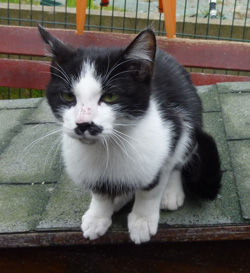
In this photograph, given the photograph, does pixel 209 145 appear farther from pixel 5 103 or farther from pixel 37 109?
pixel 5 103

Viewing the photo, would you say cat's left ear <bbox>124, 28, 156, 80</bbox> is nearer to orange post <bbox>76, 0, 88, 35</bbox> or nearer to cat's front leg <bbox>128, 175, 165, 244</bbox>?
cat's front leg <bbox>128, 175, 165, 244</bbox>

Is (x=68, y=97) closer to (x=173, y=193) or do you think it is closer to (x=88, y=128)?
(x=88, y=128)

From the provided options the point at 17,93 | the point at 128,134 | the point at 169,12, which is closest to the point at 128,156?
the point at 128,134

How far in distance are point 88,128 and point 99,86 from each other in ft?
0.43

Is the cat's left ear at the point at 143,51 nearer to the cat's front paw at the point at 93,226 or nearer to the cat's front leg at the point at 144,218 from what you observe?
the cat's front leg at the point at 144,218

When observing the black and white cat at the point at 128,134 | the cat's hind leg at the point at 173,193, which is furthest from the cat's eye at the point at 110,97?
the cat's hind leg at the point at 173,193

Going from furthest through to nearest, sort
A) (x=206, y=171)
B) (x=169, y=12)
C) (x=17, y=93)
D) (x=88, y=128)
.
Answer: (x=17, y=93) → (x=169, y=12) → (x=206, y=171) → (x=88, y=128)

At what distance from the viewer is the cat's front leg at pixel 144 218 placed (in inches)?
55.6

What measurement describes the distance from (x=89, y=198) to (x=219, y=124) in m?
0.78

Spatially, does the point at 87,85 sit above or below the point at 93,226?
above

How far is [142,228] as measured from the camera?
141cm

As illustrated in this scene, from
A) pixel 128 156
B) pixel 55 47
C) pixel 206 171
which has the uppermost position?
pixel 55 47

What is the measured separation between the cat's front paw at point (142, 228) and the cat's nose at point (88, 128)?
409mm

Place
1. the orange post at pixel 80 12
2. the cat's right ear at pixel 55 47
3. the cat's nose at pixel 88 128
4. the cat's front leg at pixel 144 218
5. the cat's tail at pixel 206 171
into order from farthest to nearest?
the orange post at pixel 80 12 → the cat's tail at pixel 206 171 → the cat's front leg at pixel 144 218 → the cat's right ear at pixel 55 47 → the cat's nose at pixel 88 128
